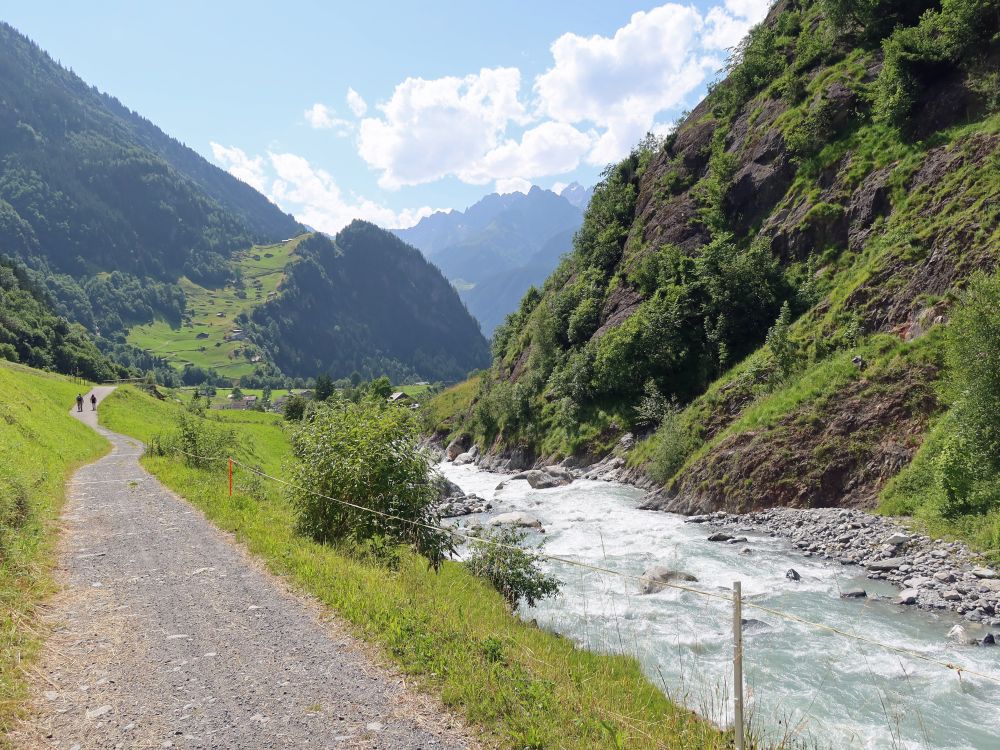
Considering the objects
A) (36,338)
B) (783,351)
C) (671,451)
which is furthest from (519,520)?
(36,338)

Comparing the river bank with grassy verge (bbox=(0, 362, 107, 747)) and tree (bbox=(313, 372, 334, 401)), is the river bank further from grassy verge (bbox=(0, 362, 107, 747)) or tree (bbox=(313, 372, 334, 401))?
tree (bbox=(313, 372, 334, 401))

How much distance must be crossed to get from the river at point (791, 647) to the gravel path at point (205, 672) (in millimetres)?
4983

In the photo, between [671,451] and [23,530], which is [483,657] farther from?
[671,451]

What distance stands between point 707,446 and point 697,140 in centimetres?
5128

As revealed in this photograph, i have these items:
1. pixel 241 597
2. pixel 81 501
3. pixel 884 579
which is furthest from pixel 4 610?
pixel 884 579

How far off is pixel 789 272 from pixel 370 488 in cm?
4733

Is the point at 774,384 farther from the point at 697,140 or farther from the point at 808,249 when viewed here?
the point at 697,140

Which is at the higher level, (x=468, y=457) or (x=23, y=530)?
(x=468, y=457)

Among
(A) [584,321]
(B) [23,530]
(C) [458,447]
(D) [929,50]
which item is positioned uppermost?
(D) [929,50]

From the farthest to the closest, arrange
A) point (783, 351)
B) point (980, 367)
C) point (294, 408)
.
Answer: point (294, 408) → point (783, 351) → point (980, 367)

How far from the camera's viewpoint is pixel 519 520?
34906mm

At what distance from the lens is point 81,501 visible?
21.4 metres

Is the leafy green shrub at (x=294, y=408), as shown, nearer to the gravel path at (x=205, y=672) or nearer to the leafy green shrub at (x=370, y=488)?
the leafy green shrub at (x=370, y=488)

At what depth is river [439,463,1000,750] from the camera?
39.0 feet
